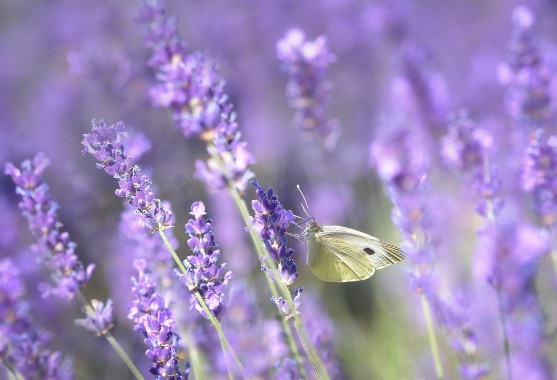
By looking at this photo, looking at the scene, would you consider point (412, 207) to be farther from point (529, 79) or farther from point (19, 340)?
point (19, 340)

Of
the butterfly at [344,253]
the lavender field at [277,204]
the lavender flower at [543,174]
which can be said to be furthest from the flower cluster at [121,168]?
the lavender flower at [543,174]

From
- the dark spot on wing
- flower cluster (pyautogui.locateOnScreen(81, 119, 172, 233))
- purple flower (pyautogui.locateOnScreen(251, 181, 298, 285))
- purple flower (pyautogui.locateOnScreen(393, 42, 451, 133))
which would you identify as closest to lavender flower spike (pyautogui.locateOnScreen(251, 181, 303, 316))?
purple flower (pyautogui.locateOnScreen(251, 181, 298, 285))

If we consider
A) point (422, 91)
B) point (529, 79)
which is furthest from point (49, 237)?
point (422, 91)

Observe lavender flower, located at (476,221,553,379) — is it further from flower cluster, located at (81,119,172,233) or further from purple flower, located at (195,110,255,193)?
flower cluster, located at (81,119,172,233)

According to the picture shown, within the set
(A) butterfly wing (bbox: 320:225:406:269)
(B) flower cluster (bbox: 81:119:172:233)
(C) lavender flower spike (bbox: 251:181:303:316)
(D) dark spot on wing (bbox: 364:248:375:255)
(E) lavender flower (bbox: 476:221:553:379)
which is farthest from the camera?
(D) dark spot on wing (bbox: 364:248:375:255)

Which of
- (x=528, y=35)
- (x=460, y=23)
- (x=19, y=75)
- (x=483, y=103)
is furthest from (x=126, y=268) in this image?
(x=460, y=23)
